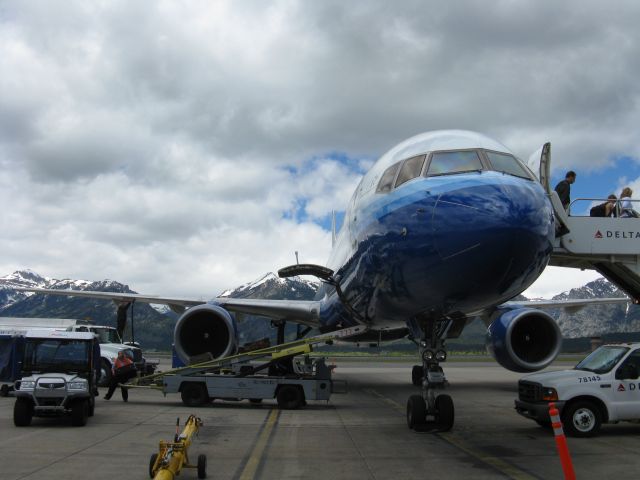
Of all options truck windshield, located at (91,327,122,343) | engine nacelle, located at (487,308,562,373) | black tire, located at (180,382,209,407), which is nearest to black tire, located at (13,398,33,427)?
black tire, located at (180,382,209,407)

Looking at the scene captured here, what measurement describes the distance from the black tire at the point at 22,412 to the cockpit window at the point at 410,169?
728 cm

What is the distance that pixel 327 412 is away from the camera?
42.2 ft

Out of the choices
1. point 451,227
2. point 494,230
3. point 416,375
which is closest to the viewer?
point 494,230

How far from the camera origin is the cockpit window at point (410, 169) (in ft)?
25.1

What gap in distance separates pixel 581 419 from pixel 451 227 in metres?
4.88

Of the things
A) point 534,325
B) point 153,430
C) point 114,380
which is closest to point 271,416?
point 153,430

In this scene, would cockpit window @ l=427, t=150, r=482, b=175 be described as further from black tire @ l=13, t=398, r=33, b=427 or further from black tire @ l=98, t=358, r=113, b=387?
black tire @ l=98, t=358, r=113, b=387

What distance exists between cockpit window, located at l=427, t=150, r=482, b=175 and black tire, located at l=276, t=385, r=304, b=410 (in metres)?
7.41

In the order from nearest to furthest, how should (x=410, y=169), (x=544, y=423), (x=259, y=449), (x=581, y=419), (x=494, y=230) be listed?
(x=494, y=230), (x=410, y=169), (x=259, y=449), (x=581, y=419), (x=544, y=423)

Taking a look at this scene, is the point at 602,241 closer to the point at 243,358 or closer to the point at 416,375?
the point at 243,358

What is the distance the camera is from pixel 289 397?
43.5 ft

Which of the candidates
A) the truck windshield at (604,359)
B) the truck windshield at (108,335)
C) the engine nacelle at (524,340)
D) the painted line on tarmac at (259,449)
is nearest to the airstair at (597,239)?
the truck windshield at (604,359)

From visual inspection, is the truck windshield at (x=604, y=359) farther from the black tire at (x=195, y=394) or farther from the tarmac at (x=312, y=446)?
the black tire at (x=195, y=394)

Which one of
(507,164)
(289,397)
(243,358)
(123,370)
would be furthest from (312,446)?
(123,370)
